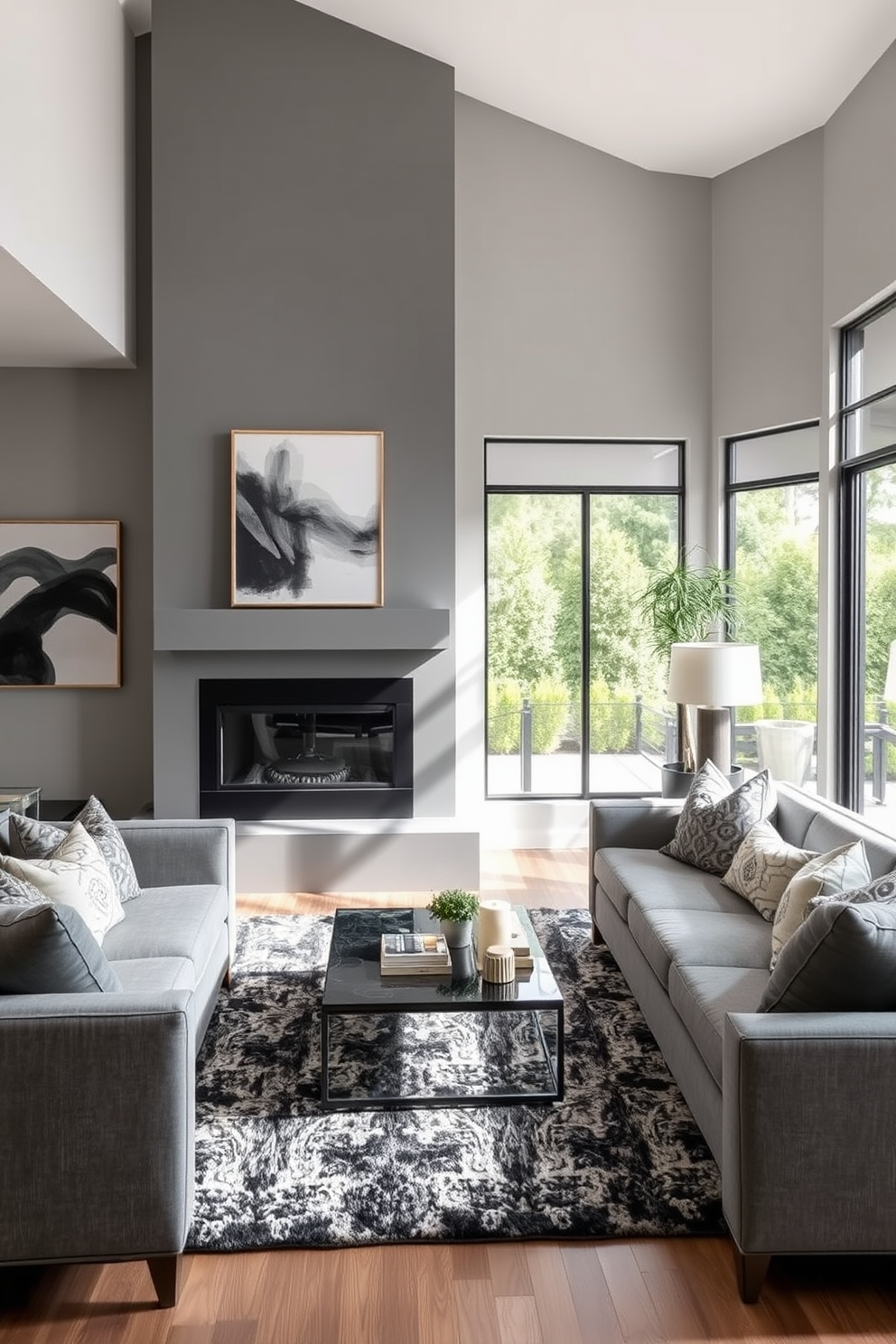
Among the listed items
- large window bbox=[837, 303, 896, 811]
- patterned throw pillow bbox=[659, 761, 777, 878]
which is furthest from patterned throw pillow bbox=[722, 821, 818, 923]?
large window bbox=[837, 303, 896, 811]

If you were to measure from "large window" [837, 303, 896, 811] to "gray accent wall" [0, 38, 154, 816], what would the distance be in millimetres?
3709

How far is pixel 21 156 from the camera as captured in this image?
3768 millimetres

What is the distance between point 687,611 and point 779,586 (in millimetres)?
524

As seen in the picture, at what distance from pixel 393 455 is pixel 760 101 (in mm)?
2492

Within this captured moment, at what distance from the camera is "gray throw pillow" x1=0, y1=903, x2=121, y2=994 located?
2234 millimetres

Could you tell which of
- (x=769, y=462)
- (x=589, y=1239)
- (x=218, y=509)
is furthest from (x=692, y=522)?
(x=589, y=1239)

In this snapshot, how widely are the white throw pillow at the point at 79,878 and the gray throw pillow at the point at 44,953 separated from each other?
536 millimetres

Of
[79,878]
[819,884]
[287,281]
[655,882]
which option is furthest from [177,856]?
[287,281]

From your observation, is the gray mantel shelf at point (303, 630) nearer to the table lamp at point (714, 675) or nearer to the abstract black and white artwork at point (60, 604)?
the abstract black and white artwork at point (60, 604)

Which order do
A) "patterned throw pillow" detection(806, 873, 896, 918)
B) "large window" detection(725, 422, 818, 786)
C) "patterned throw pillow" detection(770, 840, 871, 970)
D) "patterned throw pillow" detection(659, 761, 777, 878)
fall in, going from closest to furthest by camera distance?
"patterned throw pillow" detection(806, 873, 896, 918) → "patterned throw pillow" detection(770, 840, 871, 970) → "patterned throw pillow" detection(659, 761, 777, 878) → "large window" detection(725, 422, 818, 786)

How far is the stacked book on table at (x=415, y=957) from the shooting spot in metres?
3.08

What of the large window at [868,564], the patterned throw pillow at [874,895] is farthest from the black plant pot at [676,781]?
the patterned throw pillow at [874,895]

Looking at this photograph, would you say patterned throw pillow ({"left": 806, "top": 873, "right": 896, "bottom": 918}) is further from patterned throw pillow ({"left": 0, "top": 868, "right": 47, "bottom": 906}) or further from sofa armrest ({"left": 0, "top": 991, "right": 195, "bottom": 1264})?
patterned throw pillow ({"left": 0, "top": 868, "right": 47, "bottom": 906})

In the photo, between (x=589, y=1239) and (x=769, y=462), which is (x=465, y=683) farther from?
(x=589, y=1239)
